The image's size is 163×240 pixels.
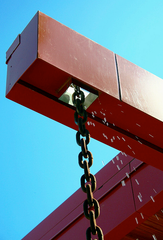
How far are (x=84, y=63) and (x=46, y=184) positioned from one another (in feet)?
67.1

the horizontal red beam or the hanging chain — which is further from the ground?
the horizontal red beam

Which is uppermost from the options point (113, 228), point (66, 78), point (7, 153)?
point (7, 153)

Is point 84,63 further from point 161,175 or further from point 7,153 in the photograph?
point 7,153

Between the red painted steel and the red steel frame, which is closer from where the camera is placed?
the red steel frame

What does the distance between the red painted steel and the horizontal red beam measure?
0.79 metres

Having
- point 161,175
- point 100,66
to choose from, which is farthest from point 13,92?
point 161,175

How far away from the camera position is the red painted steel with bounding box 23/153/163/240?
3559 mm

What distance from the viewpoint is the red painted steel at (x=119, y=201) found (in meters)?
3.56

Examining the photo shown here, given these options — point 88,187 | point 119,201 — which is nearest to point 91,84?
point 88,187

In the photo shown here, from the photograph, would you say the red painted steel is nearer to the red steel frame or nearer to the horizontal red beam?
the red steel frame

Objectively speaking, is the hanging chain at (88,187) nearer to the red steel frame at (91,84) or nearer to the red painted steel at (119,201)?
the red steel frame at (91,84)

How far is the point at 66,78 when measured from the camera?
2303 millimetres

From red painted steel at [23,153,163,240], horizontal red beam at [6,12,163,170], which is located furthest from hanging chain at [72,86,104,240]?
red painted steel at [23,153,163,240]

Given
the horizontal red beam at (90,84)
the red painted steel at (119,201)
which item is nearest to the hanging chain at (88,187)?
the horizontal red beam at (90,84)
